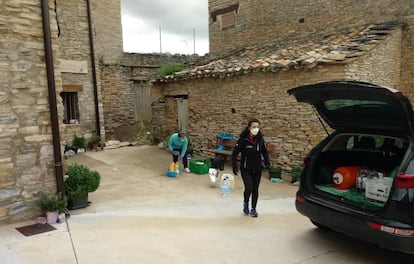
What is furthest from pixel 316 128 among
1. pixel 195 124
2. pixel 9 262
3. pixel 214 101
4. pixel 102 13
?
pixel 102 13

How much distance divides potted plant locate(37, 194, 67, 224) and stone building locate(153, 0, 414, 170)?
589cm

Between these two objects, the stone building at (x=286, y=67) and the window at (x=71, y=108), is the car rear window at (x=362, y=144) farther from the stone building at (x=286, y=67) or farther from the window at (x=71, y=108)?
the window at (x=71, y=108)

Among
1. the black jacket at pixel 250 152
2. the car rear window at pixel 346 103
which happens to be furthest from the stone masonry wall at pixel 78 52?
the car rear window at pixel 346 103

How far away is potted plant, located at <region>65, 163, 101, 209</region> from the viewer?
215 inches

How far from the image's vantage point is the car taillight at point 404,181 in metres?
3.18

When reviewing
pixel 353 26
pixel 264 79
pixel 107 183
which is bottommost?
pixel 107 183

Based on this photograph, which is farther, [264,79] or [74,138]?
[74,138]

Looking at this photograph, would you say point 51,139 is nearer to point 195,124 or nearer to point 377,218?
point 377,218

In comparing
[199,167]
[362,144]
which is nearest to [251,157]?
[362,144]

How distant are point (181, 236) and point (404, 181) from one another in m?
2.68

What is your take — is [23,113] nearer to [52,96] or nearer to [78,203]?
[52,96]

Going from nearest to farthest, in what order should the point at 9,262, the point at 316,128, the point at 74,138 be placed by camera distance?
the point at 9,262 < the point at 316,128 < the point at 74,138

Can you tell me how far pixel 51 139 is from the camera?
5.12 m

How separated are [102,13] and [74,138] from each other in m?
6.45
